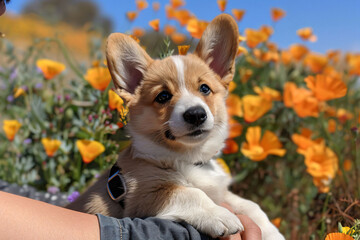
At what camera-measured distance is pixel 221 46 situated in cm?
202

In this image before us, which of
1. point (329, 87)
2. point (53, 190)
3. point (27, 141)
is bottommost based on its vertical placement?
point (53, 190)

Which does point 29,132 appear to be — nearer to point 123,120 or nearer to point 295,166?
point 123,120

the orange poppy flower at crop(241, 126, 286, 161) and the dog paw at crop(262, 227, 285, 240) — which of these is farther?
the orange poppy flower at crop(241, 126, 286, 161)

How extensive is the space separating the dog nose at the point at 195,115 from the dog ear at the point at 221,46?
440 millimetres

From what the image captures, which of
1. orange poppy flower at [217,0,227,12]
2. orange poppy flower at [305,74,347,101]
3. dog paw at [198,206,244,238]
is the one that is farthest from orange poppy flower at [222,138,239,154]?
dog paw at [198,206,244,238]

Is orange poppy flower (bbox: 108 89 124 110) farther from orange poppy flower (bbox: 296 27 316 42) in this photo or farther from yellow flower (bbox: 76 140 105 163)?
orange poppy flower (bbox: 296 27 316 42)

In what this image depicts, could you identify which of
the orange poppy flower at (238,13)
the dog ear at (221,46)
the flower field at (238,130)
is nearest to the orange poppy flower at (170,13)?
the flower field at (238,130)

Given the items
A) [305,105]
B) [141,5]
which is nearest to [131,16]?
[141,5]

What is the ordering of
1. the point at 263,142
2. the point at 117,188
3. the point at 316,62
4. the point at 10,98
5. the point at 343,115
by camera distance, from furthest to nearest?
the point at 316,62 → the point at 343,115 → the point at 10,98 → the point at 263,142 → the point at 117,188

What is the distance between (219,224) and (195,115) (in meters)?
0.51

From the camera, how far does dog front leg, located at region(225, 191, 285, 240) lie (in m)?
1.74

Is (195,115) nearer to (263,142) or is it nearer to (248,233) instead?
(248,233)

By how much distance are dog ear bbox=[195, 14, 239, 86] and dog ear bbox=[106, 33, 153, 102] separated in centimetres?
34

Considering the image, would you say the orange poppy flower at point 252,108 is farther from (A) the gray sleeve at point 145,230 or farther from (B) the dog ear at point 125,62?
(A) the gray sleeve at point 145,230
